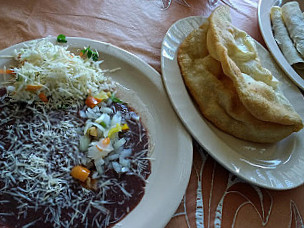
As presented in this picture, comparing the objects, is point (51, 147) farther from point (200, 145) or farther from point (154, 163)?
point (200, 145)

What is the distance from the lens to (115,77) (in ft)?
5.96

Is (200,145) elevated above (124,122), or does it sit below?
above

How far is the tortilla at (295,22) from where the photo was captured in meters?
2.17

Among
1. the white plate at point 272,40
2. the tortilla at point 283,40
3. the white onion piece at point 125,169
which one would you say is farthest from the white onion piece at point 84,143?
the tortilla at point 283,40

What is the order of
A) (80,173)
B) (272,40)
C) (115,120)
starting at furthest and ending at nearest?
(272,40) < (115,120) < (80,173)

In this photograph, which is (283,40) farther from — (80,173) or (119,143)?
(80,173)

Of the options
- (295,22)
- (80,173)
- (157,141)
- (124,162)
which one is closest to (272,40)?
(295,22)

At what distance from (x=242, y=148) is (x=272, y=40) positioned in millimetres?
1114

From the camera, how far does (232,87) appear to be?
1.65 metres

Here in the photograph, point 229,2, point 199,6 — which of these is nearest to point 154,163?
point 199,6

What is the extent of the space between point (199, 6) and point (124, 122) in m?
1.50

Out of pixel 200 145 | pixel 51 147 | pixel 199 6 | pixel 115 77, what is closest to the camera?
pixel 51 147

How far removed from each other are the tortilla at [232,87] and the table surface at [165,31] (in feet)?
0.87

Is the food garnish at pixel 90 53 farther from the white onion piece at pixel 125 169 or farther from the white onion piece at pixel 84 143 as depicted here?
the white onion piece at pixel 125 169
